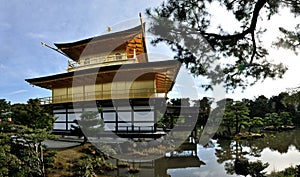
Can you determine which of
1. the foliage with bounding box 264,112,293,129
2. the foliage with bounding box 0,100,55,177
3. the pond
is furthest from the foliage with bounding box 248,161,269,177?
the foliage with bounding box 264,112,293,129

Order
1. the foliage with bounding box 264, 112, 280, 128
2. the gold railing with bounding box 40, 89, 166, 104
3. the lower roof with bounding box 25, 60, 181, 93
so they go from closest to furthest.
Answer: the lower roof with bounding box 25, 60, 181, 93 → the gold railing with bounding box 40, 89, 166, 104 → the foliage with bounding box 264, 112, 280, 128

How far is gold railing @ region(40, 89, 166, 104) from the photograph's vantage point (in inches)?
525

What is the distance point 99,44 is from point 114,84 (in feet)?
11.7

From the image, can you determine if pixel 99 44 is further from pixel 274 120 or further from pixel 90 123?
pixel 274 120

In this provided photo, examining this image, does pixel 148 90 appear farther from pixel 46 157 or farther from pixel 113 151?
pixel 46 157

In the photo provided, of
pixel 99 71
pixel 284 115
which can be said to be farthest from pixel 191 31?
pixel 284 115

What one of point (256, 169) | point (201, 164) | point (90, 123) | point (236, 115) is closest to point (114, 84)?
point (90, 123)

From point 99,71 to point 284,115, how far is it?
82.4 ft

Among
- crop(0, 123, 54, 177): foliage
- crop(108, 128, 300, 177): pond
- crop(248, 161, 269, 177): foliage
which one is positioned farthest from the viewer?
crop(108, 128, 300, 177): pond

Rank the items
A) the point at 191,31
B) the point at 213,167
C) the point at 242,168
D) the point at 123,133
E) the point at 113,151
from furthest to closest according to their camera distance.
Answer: the point at 123,133
the point at 113,151
the point at 213,167
the point at 242,168
the point at 191,31

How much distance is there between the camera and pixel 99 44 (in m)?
16.0

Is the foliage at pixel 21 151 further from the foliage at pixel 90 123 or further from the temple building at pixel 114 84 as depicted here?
the temple building at pixel 114 84

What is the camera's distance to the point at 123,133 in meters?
13.5

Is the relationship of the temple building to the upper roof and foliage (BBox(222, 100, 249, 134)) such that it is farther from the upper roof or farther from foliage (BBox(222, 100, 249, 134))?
foliage (BBox(222, 100, 249, 134))
